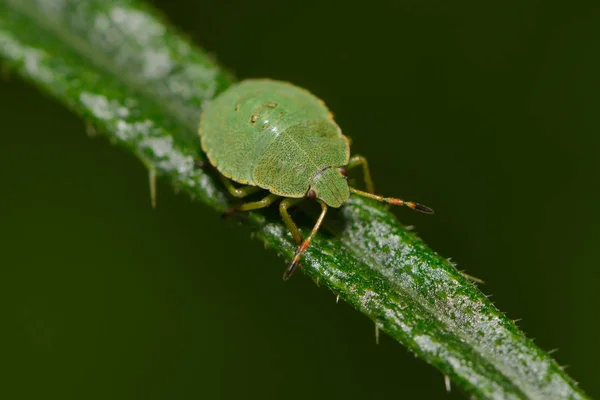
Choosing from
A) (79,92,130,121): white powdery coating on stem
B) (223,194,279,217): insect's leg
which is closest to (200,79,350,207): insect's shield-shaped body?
(223,194,279,217): insect's leg

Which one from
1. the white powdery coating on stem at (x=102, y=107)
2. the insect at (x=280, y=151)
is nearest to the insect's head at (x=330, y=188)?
the insect at (x=280, y=151)

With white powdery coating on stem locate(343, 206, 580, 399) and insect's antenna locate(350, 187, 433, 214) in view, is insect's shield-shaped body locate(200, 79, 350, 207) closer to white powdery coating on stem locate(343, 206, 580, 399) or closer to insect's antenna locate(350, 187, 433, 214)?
insect's antenna locate(350, 187, 433, 214)

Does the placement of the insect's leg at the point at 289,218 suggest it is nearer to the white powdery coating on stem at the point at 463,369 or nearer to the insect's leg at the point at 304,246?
the insect's leg at the point at 304,246

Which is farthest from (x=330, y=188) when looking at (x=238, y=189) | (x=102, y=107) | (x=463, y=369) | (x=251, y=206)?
(x=102, y=107)

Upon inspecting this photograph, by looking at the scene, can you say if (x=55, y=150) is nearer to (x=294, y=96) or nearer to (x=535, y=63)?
(x=294, y=96)

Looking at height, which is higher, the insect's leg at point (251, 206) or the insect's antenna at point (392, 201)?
the insect's antenna at point (392, 201)
